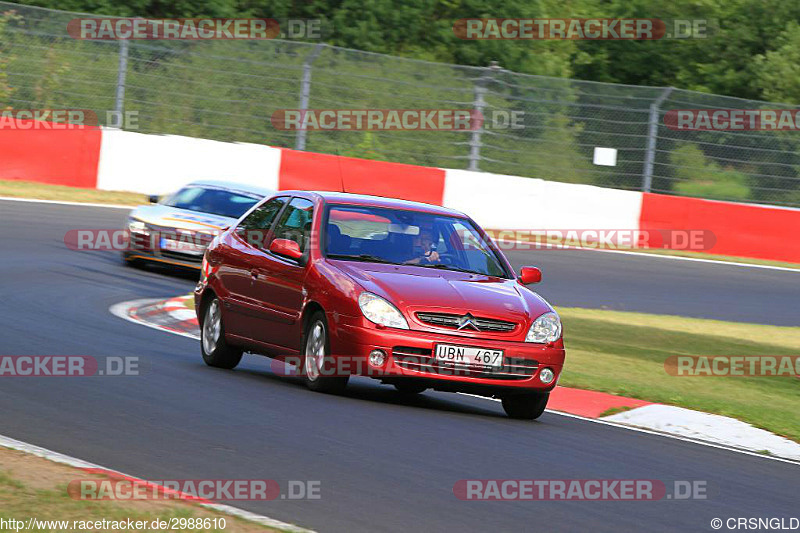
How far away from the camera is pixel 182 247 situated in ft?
59.4

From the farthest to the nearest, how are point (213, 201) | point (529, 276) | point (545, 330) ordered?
point (213, 201) < point (529, 276) < point (545, 330)

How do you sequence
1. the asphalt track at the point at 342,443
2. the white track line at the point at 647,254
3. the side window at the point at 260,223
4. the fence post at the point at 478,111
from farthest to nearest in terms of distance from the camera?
1. the fence post at the point at 478,111
2. the white track line at the point at 647,254
3. the side window at the point at 260,223
4. the asphalt track at the point at 342,443

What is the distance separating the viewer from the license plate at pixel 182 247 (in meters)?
18.1

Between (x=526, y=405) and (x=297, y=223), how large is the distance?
7.42ft

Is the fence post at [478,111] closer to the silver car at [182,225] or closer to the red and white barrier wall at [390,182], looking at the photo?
the red and white barrier wall at [390,182]

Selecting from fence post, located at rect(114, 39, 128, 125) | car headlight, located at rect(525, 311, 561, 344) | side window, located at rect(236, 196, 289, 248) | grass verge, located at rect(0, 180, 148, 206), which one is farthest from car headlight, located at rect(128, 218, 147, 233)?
car headlight, located at rect(525, 311, 561, 344)

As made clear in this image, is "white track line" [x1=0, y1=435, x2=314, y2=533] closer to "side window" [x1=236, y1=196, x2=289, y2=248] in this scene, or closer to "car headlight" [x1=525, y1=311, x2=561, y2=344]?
"car headlight" [x1=525, y1=311, x2=561, y2=344]

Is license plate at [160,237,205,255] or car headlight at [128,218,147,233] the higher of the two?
car headlight at [128,218,147,233]

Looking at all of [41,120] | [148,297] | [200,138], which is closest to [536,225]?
[200,138]

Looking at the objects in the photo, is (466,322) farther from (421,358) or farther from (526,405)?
(526,405)

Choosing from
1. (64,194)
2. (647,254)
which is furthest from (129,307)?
(647,254)

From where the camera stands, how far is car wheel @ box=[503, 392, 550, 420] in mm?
9945

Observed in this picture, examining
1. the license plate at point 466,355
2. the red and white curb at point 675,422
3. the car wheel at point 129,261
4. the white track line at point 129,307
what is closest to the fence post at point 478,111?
the car wheel at point 129,261

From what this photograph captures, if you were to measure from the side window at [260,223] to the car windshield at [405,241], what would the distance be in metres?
0.78
